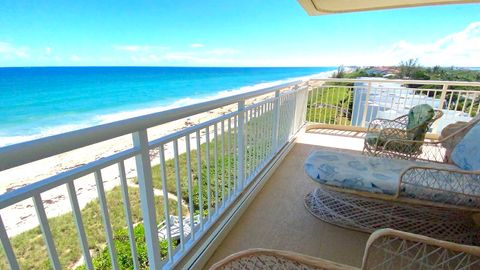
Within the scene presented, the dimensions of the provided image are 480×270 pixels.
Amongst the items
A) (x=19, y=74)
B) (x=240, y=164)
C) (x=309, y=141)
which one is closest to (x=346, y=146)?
(x=309, y=141)

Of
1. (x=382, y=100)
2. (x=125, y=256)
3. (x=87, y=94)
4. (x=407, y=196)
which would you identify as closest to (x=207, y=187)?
(x=125, y=256)

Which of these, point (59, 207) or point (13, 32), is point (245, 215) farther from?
point (13, 32)

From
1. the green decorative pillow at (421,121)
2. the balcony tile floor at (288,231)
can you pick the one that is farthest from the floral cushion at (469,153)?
the balcony tile floor at (288,231)

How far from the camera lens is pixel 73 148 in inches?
25.9

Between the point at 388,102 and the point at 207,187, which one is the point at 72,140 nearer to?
the point at 207,187

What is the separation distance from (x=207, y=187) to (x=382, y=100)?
4032 mm

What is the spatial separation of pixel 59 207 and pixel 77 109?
12.8m

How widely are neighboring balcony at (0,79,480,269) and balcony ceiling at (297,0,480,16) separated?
1107 mm

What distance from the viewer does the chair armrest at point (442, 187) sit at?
144 centimetres

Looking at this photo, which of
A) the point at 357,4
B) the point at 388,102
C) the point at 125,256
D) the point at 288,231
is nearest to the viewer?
the point at 288,231

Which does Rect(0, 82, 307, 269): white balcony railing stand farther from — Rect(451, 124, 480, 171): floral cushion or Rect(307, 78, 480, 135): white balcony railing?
Rect(307, 78, 480, 135): white balcony railing

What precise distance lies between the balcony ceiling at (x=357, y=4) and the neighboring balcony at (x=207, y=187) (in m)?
1.11

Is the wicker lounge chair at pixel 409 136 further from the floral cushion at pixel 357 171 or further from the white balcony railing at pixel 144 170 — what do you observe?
the white balcony railing at pixel 144 170

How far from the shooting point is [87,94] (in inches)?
620
